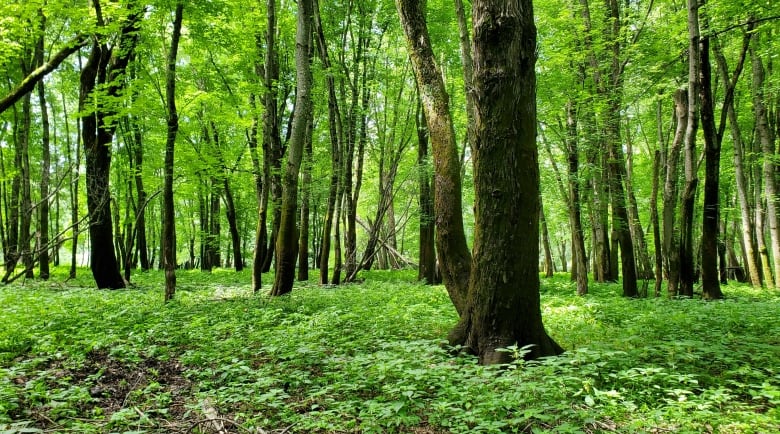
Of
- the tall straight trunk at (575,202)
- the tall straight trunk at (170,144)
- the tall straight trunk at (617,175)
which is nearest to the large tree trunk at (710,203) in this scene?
the tall straight trunk at (617,175)

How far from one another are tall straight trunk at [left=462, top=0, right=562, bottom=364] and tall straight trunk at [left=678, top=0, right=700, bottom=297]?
18.2ft

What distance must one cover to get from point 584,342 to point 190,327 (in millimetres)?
5502

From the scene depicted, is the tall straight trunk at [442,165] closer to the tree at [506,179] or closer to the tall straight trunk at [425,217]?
the tree at [506,179]

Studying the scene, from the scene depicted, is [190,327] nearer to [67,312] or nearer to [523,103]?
[67,312]

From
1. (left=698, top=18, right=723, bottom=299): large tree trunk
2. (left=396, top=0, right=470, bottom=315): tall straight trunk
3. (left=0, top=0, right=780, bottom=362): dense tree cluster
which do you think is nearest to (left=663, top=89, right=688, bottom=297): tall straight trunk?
(left=0, top=0, right=780, bottom=362): dense tree cluster

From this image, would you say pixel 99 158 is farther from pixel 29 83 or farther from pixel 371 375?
pixel 371 375

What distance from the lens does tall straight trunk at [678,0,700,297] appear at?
7.68m

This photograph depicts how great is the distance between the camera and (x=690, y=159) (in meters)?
8.20

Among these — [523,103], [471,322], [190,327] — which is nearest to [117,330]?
[190,327]

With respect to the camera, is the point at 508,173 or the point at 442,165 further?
the point at 442,165

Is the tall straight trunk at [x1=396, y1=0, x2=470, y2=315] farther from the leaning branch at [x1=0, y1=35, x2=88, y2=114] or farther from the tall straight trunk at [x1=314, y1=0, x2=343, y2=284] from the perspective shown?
the leaning branch at [x1=0, y1=35, x2=88, y2=114]

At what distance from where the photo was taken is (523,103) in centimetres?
410

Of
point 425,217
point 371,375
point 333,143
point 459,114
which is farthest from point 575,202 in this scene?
point 371,375

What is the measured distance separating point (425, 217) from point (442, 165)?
855 cm
